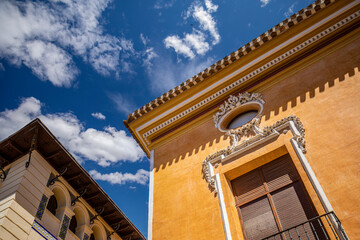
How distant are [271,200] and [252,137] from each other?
1504 mm

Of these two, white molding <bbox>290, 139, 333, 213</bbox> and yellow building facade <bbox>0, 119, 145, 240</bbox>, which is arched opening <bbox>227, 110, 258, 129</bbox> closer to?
white molding <bbox>290, 139, 333, 213</bbox>

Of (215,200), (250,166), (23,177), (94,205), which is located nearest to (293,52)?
(250,166)

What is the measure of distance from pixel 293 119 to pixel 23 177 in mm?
7663

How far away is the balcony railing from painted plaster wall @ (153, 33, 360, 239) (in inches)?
5.7

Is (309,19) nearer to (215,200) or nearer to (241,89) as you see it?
(241,89)

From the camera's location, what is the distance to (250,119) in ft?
25.4

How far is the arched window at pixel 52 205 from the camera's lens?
1047 cm

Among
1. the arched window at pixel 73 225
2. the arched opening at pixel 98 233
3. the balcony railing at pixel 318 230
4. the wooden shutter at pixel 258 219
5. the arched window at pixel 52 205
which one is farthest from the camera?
the arched opening at pixel 98 233

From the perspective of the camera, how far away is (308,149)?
6074 mm

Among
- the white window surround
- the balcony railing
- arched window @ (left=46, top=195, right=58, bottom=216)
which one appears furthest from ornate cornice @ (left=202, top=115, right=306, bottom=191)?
arched window @ (left=46, top=195, right=58, bottom=216)

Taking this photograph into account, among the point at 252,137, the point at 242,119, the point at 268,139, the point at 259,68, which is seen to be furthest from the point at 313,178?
the point at 259,68

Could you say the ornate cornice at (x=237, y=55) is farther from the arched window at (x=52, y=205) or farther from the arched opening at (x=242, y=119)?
the arched window at (x=52, y=205)

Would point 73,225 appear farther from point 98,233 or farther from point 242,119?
point 242,119

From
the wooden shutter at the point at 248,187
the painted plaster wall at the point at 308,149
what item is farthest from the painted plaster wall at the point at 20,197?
the wooden shutter at the point at 248,187
